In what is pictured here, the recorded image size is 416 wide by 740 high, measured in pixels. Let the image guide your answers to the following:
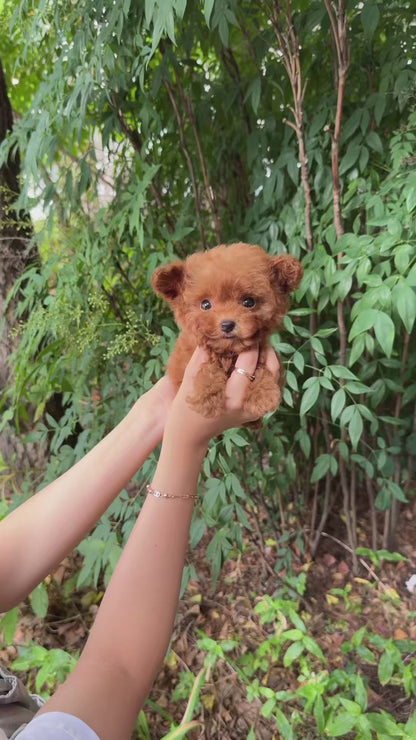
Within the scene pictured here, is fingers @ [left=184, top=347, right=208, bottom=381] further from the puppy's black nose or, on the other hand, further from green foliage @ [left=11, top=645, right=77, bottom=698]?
green foliage @ [left=11, top=645, right=77, bottom=698]

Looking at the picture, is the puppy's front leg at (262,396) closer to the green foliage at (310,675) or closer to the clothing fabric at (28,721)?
the clothing fabric at (28,721)

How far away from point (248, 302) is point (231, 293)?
0.03 m

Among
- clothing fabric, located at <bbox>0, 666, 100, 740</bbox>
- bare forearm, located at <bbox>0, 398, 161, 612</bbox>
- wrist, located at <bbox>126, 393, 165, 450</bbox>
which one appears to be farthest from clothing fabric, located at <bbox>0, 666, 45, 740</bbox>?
wrist, located at <bbox>126, 393, 165, 450</bbox>

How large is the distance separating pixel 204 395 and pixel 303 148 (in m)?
0.88

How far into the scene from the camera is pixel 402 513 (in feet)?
6.82

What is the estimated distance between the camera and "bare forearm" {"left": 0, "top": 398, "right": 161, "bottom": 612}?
0.83 meters

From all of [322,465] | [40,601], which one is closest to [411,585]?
[322,465]

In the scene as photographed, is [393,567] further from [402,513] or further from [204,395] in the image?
[204,395]

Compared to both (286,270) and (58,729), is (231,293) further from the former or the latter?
(58,729)

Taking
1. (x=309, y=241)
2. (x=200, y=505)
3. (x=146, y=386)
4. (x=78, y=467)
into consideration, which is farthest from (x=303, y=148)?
(x=200, y=505)

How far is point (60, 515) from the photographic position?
2.83ft

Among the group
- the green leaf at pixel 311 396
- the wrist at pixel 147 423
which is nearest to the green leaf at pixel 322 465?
A: the green leaf at pixel 311 396

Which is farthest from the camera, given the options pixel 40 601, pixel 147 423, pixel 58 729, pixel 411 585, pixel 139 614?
pixel 411 585

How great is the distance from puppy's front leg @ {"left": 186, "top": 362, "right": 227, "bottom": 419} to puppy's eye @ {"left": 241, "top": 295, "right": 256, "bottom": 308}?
125 millimetres
